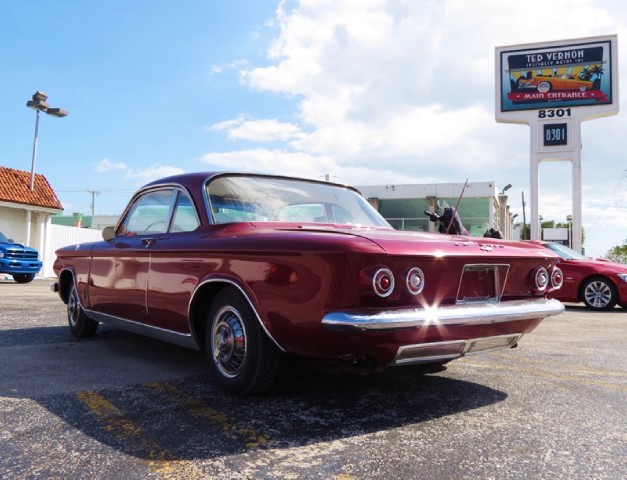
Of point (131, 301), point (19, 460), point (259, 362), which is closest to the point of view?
point (19, 460)

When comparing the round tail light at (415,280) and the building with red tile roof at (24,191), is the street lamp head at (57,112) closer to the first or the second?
the building with red tile roof at (24,191)

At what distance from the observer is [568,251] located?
11.0m

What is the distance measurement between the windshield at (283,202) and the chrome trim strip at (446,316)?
1249 millimetres

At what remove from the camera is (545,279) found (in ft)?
12.3

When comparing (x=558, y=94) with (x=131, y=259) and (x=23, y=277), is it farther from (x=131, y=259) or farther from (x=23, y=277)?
(x=131, y=259)

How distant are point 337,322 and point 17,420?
1.82m

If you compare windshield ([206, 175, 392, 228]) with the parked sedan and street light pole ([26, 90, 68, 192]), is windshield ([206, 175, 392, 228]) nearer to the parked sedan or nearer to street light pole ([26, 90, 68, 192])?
the parked sedan

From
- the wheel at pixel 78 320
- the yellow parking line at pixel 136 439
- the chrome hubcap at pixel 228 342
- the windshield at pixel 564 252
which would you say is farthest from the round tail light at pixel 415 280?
the windshield at pixel 564 252

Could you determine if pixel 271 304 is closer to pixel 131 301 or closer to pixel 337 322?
pixel 337 322

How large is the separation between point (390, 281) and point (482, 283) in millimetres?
803

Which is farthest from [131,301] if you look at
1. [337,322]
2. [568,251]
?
[568,251]

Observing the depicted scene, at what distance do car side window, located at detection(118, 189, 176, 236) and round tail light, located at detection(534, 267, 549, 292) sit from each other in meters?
2.70

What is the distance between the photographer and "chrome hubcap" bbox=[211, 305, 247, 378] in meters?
3.37

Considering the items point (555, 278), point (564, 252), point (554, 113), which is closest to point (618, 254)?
point (554, 113)
